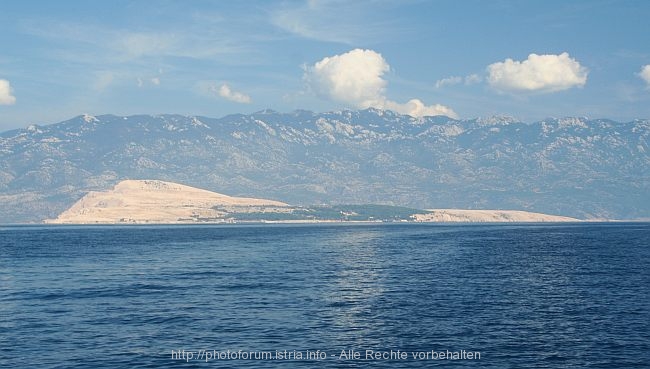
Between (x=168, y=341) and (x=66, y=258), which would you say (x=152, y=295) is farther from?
(x=66, y=258)

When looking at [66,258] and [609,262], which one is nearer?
[609,262]

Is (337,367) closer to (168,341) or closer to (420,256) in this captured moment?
(168,341)

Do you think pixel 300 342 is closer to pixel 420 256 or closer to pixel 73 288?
pixel 73 288

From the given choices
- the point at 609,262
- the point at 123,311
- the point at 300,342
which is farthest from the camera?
the point at 609,262

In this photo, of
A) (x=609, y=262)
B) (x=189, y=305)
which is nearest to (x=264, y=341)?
(x=189, y=305)

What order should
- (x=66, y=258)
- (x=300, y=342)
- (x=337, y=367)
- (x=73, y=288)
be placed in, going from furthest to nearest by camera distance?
(x=66, y=258)
(x=73, y=288)
(x=300, y=342)
(x=337, y=367)

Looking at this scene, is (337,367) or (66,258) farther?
(66,258)

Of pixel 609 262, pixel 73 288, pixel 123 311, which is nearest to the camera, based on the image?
pixel 123 311

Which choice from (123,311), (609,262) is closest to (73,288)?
(123,311)

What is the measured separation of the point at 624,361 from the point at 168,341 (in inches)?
1767

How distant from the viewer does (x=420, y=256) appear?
7825 inches

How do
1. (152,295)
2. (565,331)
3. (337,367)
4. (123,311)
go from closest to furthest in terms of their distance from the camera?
(337,367) → (565,331) → (123,311) → (152,295)

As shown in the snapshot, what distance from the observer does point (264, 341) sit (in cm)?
7450

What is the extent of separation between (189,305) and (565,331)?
160 ft
